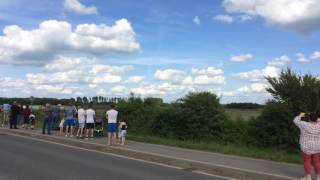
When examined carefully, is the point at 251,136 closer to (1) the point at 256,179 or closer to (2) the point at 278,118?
(2) the point at 278,118

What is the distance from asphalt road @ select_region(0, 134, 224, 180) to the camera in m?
13.2

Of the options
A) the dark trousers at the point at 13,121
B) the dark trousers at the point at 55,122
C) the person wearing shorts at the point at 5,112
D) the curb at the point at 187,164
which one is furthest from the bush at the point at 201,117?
the person wearing shorts at the point at 5,112

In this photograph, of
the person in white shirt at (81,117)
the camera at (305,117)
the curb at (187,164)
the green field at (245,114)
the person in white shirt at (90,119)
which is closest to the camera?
the camera at (305,117)

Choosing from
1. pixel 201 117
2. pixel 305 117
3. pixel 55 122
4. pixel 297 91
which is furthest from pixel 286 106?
pixel 55 122

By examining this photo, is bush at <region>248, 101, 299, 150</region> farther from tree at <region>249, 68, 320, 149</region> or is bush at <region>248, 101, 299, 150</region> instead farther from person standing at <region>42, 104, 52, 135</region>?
person standing at <region>42, 104, 52, 135</region>

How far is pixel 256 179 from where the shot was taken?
13.2m

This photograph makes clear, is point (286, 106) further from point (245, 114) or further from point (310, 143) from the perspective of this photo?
point (310, 143)

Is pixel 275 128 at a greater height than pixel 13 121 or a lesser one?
lesser

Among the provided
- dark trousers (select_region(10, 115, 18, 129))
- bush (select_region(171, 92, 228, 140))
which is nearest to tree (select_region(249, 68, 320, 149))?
bush (select_region(171, 92, 228, 140))

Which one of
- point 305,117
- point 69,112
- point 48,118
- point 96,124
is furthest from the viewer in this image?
point 48,118

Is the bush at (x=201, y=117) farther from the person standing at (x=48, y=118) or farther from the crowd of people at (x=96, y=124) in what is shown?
the person standing at (x=48, y=118)

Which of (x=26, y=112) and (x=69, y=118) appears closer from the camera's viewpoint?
(x=69, y=118)

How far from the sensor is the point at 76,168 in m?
14.8

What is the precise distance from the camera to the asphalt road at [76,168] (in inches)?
519
